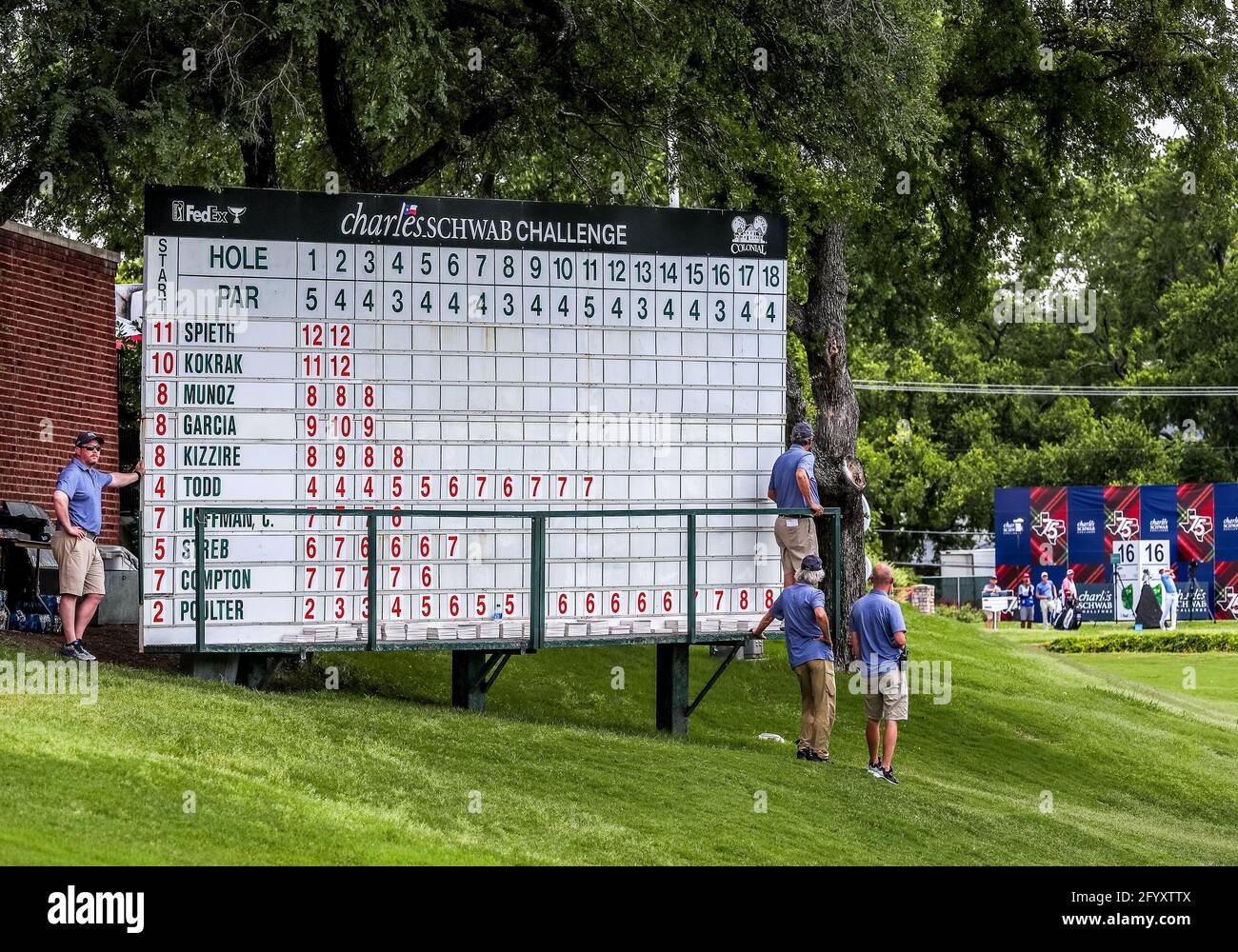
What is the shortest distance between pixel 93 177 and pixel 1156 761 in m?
13.8

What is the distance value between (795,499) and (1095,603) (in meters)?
38.2

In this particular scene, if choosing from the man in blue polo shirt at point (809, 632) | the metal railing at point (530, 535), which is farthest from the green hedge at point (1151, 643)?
the man in blue polo shirt at point (809, 632)

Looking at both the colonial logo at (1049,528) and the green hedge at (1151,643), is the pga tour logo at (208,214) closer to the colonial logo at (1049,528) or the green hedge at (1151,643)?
the green hedge at (1151,643)

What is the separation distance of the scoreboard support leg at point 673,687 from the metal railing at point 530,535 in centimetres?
53

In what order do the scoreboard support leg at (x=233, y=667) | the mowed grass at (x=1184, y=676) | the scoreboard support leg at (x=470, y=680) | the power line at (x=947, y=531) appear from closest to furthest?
the scoreboard support leg at (x=233, y=667)
the scoreboard support leg at (x=470, y=680)
the mowed grass at (x=1184, y=676)
the power line at (x=947, y=531)

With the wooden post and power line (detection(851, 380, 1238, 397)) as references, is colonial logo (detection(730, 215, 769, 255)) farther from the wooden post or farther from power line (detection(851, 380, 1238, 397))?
power line (detection(851, 380, 1238, 397))

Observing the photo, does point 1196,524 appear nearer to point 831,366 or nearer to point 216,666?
point 831,366

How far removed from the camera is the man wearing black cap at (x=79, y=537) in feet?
48.6

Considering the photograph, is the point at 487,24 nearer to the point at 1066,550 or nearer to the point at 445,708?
the point at 445,708

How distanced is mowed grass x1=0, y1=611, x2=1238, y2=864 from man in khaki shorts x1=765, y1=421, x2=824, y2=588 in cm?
185

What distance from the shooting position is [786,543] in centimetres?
1587

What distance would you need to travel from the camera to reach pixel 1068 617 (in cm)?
4934
